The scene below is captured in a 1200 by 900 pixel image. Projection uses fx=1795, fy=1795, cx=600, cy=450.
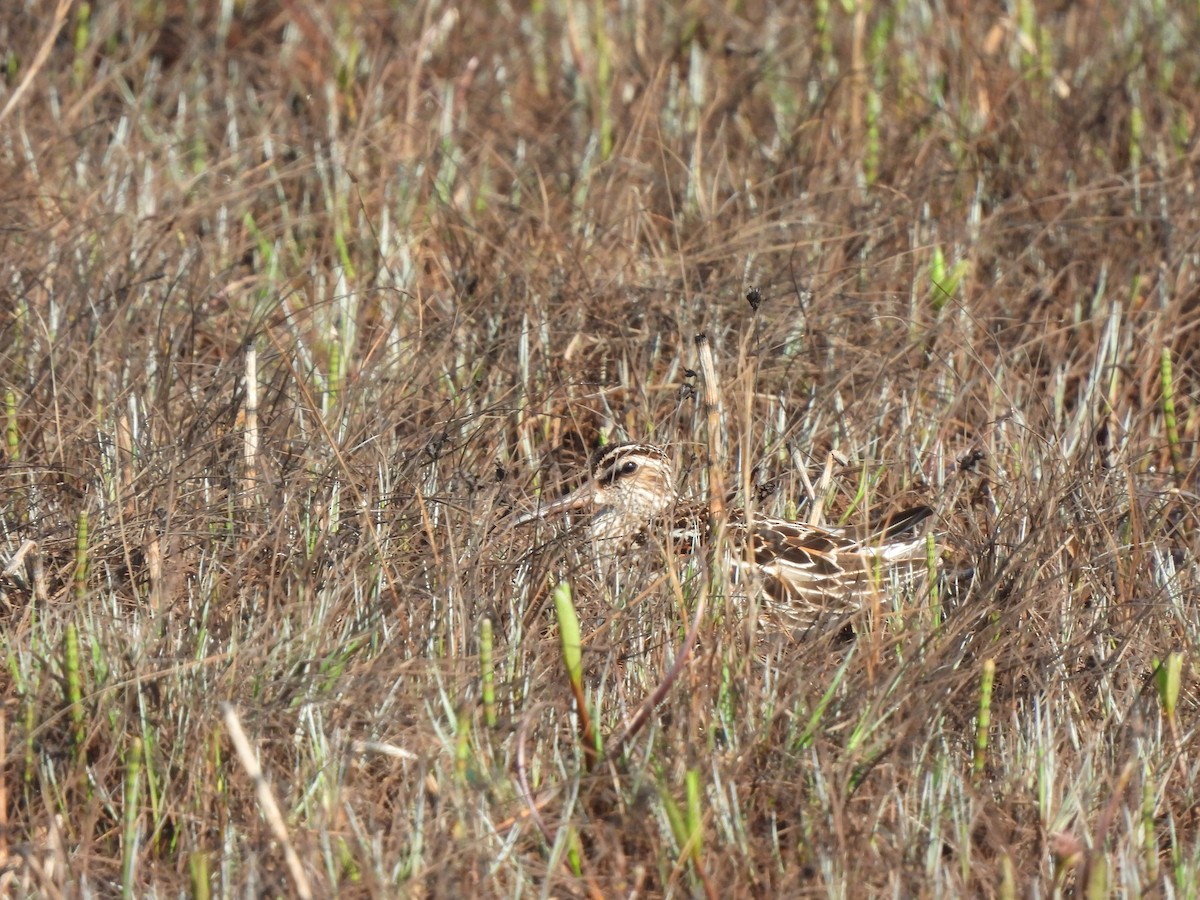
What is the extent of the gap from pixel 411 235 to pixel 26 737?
2.62m

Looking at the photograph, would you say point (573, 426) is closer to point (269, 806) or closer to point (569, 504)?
point (569, 504)

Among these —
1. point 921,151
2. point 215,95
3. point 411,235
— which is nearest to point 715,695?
point 411,235

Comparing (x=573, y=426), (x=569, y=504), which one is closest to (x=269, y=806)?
(x=569, y=504)

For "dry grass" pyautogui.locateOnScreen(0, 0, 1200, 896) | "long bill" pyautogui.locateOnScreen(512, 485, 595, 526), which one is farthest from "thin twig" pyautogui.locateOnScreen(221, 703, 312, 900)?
"long bill" pyautogui.locateOnScreen(512, 485, 595, 526)

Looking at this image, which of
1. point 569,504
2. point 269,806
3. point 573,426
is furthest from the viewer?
point 573,426

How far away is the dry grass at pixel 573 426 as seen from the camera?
3.28 metres

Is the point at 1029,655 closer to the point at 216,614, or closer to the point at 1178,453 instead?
the point at 1178,453

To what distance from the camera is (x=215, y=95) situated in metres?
6.52

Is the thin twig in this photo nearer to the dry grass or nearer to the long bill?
the dry grass

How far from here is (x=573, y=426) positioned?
4.98 meters

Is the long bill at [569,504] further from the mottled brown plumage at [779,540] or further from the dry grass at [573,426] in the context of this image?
the dry grass at [573,426]

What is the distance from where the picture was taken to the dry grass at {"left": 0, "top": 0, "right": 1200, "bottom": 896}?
3.28 m

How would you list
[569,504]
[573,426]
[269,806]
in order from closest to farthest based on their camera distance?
1. [269,806]
2. [569,504]
3. [573,426]

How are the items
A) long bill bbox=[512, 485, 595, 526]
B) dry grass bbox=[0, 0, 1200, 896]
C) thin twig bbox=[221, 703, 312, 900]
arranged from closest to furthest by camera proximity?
thin twig bbox=[221, 703, 312, 900] < dry grass bbox=[0, 0, 1200, 896] < long bill bbox=[512, 485, 595, 526]
